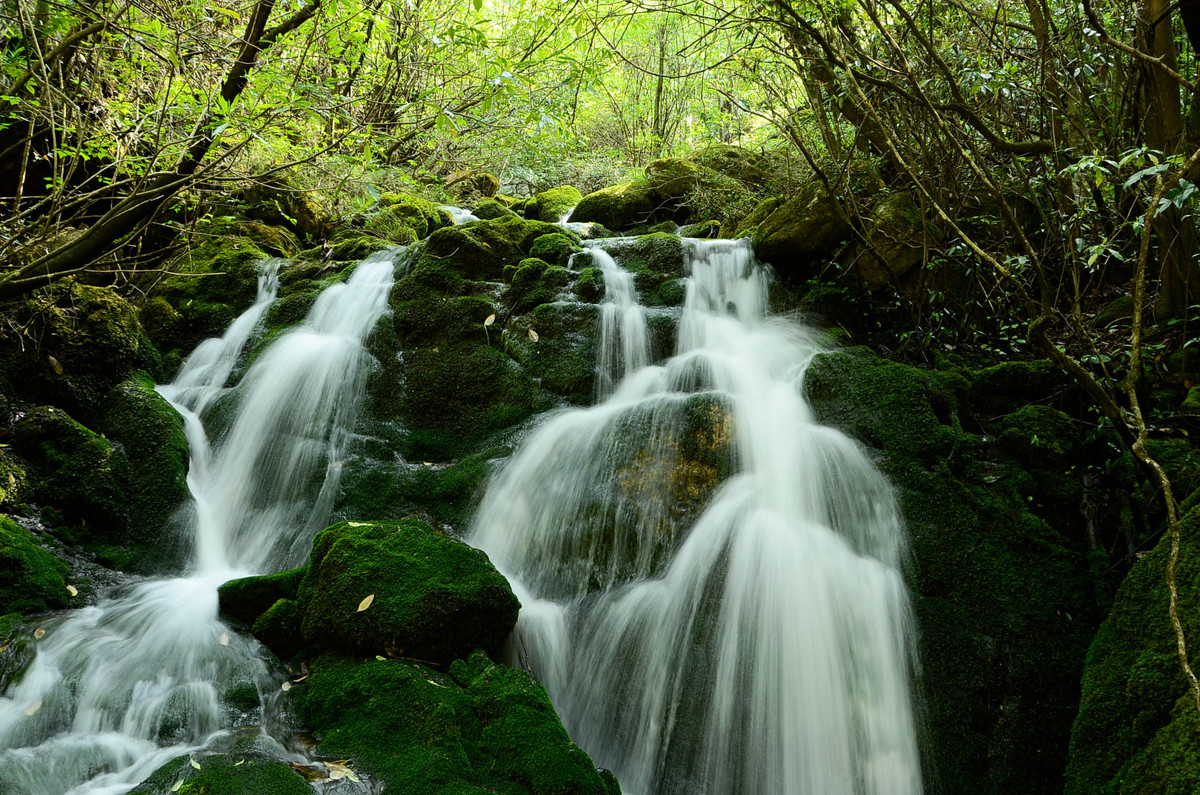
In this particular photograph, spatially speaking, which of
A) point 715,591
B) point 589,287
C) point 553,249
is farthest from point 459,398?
point 715,591

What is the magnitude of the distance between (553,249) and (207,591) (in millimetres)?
5040

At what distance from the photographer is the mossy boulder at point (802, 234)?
7.03m

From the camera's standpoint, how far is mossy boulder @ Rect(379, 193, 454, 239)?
11.0m

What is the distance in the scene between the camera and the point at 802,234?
7117mm

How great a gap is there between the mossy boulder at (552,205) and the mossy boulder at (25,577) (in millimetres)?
9202

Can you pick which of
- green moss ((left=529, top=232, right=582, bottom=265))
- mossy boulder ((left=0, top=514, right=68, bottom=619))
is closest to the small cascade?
green moss ((left=529, top=232, right=582, bottom=265))

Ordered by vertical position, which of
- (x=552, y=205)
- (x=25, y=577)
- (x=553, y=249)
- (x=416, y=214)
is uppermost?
(x=552, y=205)

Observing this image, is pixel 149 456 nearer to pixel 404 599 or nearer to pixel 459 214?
pixel 404 599

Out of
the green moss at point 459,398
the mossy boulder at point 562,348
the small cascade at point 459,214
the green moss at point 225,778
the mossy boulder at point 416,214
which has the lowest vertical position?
the green moss at point 225,778

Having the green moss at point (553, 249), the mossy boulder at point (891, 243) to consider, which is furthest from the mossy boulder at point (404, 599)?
the mossy boulder at point (891, 243)

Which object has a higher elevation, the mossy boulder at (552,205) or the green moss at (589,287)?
the mossy boulder at (552,205)

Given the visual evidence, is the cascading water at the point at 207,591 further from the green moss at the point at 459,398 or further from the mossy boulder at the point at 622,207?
the mossy boulder at the point at 622,207

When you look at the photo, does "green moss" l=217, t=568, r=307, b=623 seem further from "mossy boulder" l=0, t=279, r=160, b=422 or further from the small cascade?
the small cascade

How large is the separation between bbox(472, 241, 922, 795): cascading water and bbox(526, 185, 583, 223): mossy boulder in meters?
7.16
